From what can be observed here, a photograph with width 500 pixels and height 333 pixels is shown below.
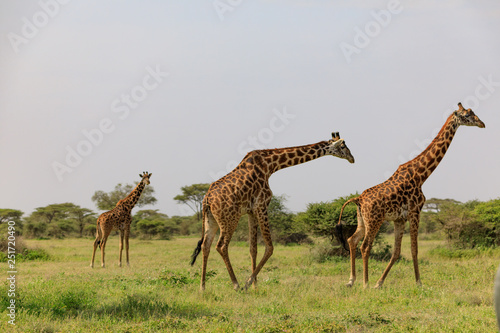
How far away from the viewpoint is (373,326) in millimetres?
7398

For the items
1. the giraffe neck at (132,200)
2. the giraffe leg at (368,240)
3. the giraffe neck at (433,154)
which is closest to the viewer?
the giraffe leg at (368,240)

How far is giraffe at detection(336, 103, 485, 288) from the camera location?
10.8 metres

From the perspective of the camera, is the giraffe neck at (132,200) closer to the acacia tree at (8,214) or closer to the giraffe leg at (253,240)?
the giraffe leg at (253,240)

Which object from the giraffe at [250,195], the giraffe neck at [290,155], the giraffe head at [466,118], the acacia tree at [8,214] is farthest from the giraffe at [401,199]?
the acacia tree at [8,214]

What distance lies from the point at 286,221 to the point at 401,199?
16502mm

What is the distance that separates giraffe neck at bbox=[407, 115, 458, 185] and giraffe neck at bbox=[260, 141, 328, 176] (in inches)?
82.4

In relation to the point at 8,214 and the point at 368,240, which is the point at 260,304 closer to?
the point at 368,240

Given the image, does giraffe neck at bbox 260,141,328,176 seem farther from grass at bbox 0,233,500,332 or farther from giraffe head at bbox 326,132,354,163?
grass at bbox 0,233,500,332

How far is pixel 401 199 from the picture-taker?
11016mm

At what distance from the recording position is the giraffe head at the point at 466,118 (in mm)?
11539

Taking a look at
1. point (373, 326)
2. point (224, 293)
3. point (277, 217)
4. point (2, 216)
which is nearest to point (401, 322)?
point (373, 326)

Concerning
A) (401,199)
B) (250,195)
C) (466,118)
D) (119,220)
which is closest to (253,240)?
(250,195)

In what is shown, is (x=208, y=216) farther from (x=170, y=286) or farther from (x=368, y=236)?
(x=368, y=236)

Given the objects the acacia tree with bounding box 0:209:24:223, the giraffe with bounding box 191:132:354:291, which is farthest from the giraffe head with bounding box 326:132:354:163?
the acacia tree with bounding box 0:209:24:223
